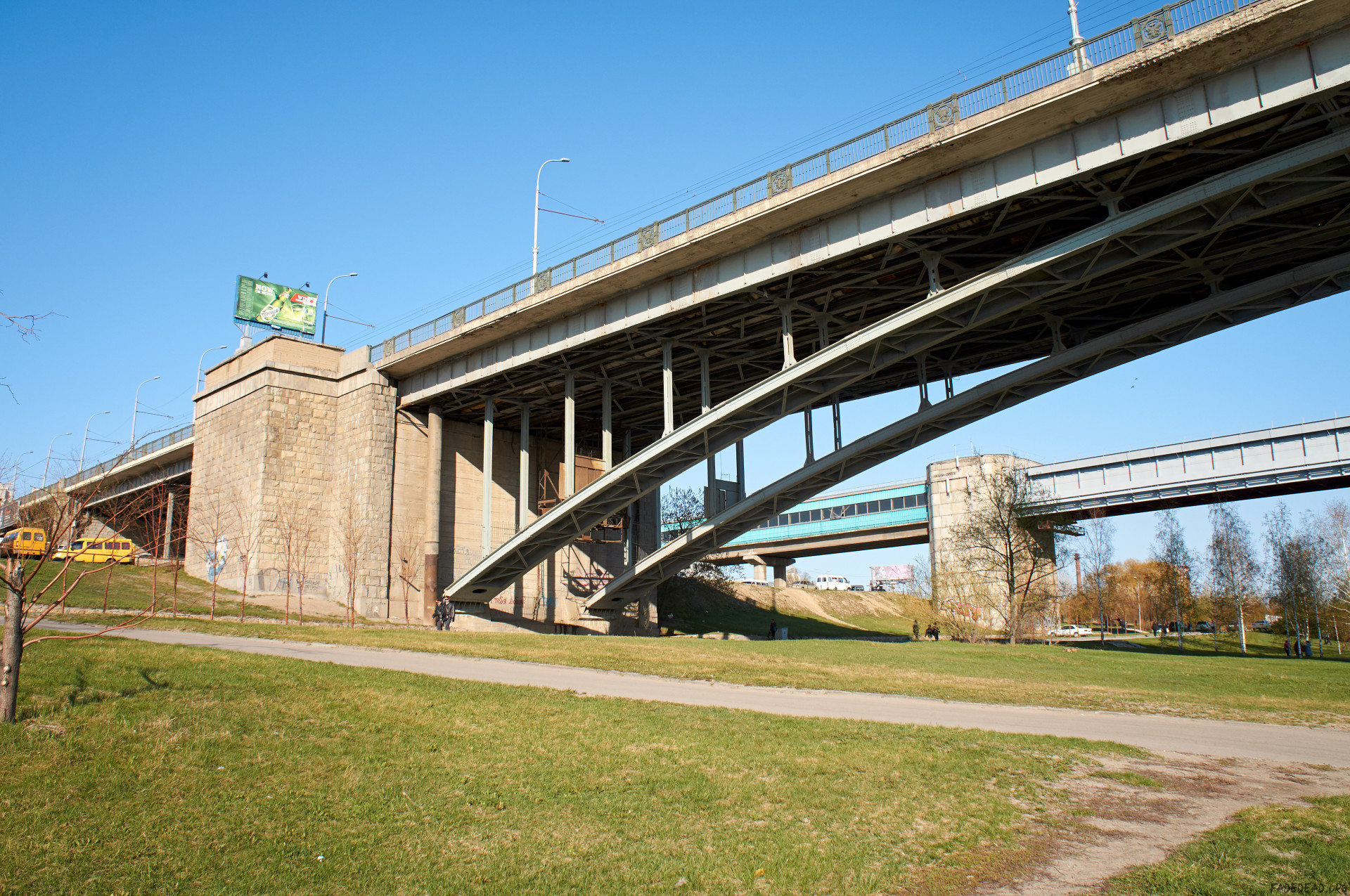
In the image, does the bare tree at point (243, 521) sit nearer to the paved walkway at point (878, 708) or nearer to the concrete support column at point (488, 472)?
the concrete support column at point (488, 472)

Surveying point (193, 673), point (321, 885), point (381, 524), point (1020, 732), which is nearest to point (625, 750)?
point (321, 885)

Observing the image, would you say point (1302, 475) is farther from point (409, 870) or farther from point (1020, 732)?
point (409, 870)

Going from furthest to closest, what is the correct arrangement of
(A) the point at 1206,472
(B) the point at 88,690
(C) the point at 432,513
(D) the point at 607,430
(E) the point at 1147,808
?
(A) the point at 1206,472 → (C) the point at 432,513 → (D) the point at 607,430 → (B) the point at 88,690 → (E) the point at 1147,808

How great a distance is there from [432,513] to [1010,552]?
26278 millimetres

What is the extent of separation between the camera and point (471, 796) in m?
7.36

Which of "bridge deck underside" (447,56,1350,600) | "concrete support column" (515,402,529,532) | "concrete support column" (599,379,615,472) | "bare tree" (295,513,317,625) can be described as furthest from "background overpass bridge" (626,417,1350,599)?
"bare tree" (295,513,317,625)

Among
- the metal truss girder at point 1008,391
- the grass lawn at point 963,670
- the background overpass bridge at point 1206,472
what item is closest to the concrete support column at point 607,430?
the metal truss girder at point 1008,391

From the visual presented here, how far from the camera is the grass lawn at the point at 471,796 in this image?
580 cm

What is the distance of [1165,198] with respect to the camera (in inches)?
813

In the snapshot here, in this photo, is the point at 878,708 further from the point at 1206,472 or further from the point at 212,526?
the point at 1206,472

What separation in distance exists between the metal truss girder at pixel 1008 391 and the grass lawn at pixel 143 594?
16.2 m

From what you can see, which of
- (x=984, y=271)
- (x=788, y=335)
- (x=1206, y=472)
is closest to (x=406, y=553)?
(x=788, y=335)

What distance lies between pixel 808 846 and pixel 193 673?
8.58 m

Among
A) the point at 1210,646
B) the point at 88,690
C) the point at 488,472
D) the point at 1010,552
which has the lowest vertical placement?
the point at 1210,646
